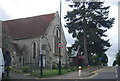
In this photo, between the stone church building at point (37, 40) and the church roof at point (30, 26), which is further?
the church roof at point (30, 26)

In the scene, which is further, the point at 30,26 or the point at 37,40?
the point at 30,26

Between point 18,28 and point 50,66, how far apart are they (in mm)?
12280

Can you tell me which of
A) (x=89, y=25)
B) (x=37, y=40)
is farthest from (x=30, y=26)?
(x=89, y=25)

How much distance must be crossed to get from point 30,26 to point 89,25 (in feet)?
43.8

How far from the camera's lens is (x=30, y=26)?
49.8 m

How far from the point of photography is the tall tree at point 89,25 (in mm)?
44469

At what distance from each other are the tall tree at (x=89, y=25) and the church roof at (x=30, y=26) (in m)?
5.06

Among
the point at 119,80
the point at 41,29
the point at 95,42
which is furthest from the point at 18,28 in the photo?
the point at 119,80

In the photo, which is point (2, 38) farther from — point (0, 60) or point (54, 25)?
point (54, 25)

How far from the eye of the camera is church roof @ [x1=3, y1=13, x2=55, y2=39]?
47138 millimetres

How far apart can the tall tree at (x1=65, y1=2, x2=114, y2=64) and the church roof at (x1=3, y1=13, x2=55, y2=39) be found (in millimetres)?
5057

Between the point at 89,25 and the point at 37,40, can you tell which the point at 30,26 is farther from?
the point at 89,25

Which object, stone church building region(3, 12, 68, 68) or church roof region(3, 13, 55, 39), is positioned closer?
stone church building region(3, 12, 68, 68)

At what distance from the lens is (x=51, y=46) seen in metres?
48.0
